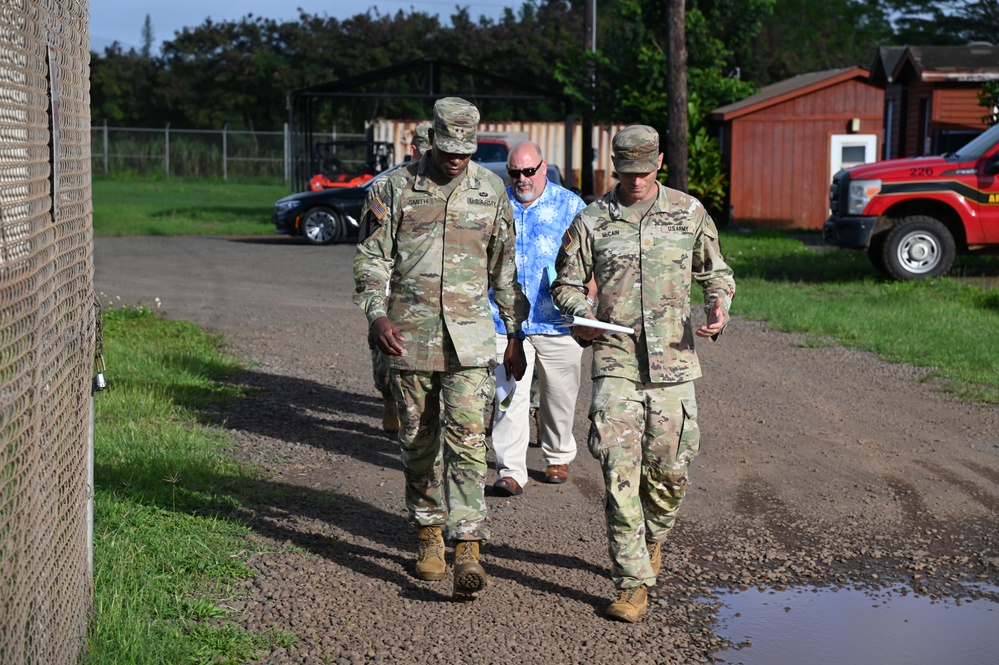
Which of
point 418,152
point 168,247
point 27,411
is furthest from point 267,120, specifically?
point 27,411

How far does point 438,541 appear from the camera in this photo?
543cm

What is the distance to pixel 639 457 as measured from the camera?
16.7ft

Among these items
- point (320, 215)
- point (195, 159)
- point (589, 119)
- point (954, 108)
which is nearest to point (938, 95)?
point (954, 108)

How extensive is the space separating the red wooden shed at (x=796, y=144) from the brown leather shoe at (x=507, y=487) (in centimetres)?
2176

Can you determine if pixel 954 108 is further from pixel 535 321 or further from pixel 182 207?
pixel 535 321

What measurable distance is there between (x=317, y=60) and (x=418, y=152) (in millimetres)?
52835

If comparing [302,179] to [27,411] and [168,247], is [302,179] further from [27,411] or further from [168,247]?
[27,411]

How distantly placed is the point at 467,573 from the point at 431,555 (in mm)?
387

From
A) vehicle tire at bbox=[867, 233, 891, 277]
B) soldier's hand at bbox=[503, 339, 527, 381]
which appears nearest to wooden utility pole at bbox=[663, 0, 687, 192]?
vehicle tire at bbox=[867, 233, 891, 277]

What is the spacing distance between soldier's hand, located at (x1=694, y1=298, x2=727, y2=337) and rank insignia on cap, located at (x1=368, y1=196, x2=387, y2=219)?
55.1 inches

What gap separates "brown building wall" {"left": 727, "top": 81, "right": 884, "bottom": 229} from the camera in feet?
89.8

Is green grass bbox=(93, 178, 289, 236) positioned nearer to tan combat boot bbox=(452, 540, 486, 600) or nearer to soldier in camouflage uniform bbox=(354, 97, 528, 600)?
soldier in camouflage uniform bbox=(354, 97, 528, 600)

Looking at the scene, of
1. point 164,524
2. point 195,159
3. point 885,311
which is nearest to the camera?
point 164,524

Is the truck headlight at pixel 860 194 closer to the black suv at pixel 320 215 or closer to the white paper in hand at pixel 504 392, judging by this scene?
the black suv at pixel 320 215
